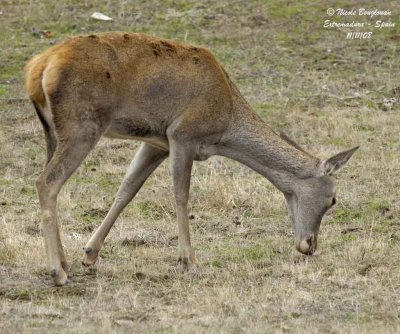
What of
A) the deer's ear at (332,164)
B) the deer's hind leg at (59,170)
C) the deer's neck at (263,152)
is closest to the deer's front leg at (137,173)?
the deer's neck at (263,152)

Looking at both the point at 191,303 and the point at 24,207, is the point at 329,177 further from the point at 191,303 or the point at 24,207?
the point at 24,207

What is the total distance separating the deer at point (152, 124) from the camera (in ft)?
29.4

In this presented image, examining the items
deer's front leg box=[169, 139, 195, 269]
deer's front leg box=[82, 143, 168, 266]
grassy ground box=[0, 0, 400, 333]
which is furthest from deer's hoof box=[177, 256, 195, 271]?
deer's front leg box=[82, 143, 168, 266]

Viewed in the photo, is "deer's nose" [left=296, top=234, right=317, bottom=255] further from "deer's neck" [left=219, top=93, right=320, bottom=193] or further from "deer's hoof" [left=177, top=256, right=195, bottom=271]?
"deer's hoof" [left=177, top=256, right=195, bottom=271]

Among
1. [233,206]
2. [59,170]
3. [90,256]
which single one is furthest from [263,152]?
[59,170]

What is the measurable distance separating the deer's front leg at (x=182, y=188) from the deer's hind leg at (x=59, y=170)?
100cm

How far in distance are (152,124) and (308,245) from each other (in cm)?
190

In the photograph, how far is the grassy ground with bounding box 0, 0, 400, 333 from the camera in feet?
26.4

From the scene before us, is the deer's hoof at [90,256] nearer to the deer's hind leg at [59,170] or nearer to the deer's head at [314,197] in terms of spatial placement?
the deer's hind leg at [59,170]

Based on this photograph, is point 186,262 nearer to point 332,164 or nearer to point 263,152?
point 263,152

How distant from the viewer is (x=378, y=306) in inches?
322

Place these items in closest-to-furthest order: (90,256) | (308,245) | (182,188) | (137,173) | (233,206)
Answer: (90,256) → (182,188) → (308,245) → (137,173) → (233,206)

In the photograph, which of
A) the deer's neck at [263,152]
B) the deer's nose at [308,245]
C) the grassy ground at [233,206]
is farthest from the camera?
the deer's neck at [263,152]

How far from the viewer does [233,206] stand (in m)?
11.7
